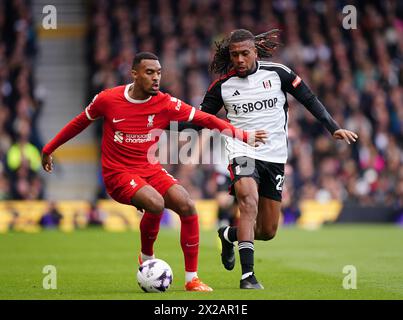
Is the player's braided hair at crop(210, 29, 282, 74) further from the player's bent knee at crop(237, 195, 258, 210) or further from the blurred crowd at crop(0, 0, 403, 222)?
the blurred crowd at crop(0, 0, 403, 222)

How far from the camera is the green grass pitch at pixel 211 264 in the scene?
29.8ft

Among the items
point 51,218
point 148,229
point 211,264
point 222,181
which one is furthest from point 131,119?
point 51,218

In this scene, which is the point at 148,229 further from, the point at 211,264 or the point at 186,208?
the point at 211,264

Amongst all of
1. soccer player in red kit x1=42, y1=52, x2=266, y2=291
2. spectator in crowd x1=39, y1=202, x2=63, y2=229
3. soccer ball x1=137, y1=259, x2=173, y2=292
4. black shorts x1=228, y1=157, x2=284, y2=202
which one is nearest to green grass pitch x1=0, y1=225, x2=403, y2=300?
soccer ball x1=137, y1=259, x2=173, y2=292

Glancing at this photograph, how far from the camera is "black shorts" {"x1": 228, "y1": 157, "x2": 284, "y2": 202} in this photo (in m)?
9.91

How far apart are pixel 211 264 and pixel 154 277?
368 centimetres

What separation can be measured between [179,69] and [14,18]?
4.56 m

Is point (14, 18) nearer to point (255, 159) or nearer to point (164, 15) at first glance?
point (164, 15)

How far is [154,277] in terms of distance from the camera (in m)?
9.12

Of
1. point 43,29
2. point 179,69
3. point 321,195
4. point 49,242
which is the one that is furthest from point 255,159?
point 43,29

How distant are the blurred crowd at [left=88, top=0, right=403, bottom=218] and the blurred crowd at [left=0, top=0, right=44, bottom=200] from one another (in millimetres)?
1847

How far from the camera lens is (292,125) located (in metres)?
24.2

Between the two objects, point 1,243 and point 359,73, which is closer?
point 1,243

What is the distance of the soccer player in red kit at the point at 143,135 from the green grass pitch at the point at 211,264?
748mm
